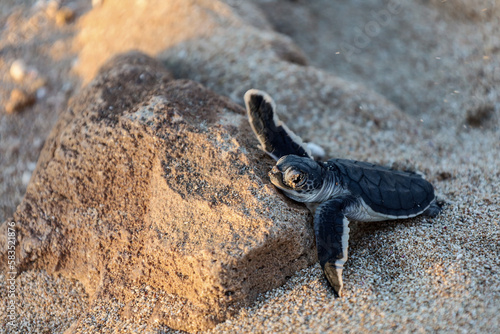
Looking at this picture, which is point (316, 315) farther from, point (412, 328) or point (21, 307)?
point (21, 307)

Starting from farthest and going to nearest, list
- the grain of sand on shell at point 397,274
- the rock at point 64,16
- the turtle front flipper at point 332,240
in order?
1. the rock at point 64,16
2. the turtle front flipper at point 332,240
3. the grain of sand on shell at point 397,274

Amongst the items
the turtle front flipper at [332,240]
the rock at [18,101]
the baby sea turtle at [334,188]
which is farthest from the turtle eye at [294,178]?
A: the rock at [18,101]

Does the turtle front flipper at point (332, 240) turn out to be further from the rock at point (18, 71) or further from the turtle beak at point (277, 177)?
the rock at point (18, 71)

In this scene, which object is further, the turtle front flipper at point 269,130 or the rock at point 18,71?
the rock at point 18,71

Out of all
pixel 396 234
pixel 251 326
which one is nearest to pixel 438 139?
pixel 396 234

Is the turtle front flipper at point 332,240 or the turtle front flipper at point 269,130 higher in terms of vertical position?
the turtle front flipper at point 269,130

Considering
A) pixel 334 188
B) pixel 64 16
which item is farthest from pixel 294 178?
pixel 64 16

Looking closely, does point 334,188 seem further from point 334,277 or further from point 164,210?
point 164,210

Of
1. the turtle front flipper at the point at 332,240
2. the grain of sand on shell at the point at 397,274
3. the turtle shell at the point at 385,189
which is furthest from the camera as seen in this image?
the turtle shell at the point at 385,189
